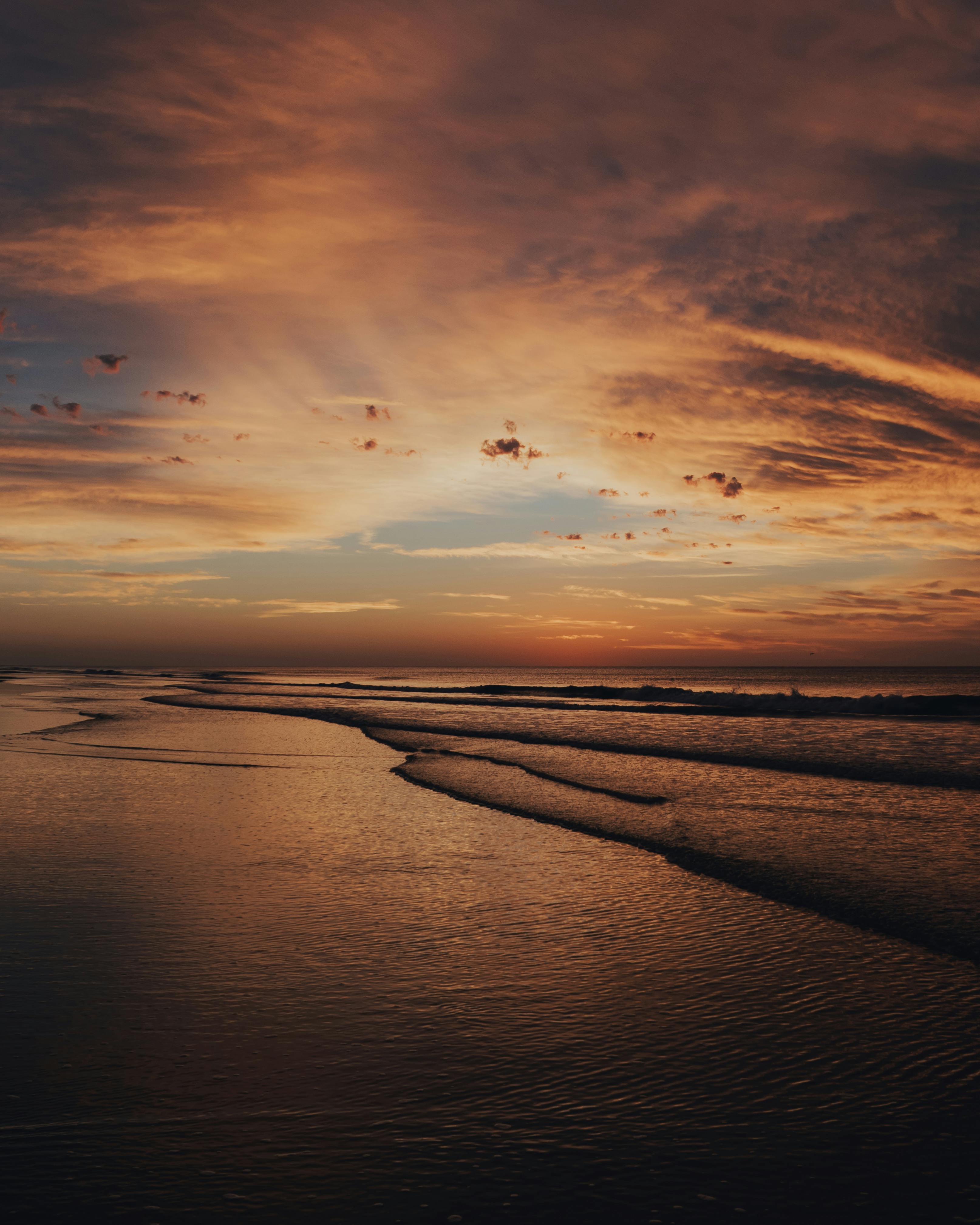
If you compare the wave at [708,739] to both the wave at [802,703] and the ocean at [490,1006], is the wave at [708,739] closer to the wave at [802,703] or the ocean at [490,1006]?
the ocean at [490,1006]

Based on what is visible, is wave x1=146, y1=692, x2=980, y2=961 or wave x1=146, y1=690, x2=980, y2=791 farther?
wave x1=146, y1=690, x2=980, y2=791

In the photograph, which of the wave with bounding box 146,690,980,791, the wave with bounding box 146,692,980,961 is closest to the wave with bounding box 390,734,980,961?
the wave with bounding box 146,692,980,961

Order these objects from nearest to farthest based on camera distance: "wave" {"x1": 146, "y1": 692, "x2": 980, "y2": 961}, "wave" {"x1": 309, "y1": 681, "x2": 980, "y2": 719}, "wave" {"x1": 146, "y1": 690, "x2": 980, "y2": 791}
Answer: "wave" {"x1": 146, "y1": 692, "x2": 980, "y2": 961} → "wave" {"x1": 146, "y1": 690, "x2": 980, "y2": 791} → "wave" {"x1": 309, "y1": 681, "x2": 980, "y2": 719}

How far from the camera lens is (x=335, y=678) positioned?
13625cm

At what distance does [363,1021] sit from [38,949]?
3116 mm

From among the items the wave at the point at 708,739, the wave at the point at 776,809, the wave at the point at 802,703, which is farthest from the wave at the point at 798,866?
the wave at the point at 802,703

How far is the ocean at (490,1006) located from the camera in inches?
152

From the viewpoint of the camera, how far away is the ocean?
12.6ft

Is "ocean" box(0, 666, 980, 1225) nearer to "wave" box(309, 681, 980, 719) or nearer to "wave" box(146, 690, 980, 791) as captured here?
"wave" box(146, 690, 980, 791)

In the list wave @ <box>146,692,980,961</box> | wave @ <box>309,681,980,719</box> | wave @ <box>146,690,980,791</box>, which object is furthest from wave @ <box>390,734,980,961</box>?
wave @ <box>309,681,980,719</box>

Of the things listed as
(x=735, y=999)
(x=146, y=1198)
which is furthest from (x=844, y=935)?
(x=146, y=1198)

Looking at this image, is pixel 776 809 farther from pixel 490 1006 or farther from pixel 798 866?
pixel 490 1006

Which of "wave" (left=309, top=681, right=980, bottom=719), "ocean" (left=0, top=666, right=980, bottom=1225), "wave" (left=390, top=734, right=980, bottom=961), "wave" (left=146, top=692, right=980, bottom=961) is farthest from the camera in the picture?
"wave" (left=309, top=681, right=980, bottom=719)

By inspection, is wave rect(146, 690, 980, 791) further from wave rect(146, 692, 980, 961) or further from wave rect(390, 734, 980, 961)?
wave rect(390, 734, 980, 961)
